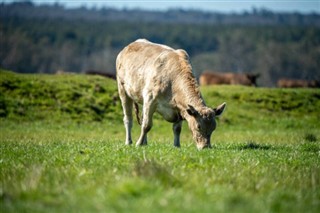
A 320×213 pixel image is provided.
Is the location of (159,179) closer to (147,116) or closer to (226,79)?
(147,116)

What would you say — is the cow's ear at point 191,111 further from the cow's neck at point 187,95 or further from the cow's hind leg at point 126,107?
the cow's hind leg at point 126,107

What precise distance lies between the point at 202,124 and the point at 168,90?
1.92 m

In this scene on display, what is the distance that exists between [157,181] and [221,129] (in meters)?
25.8

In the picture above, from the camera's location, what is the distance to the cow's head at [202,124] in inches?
603

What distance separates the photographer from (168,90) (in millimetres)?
16703

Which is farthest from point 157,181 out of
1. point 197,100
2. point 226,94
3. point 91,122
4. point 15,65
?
point 15,65

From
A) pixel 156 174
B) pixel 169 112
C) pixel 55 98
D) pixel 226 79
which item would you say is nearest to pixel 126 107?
pixel 169 112

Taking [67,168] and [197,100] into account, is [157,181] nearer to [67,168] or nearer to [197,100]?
[67,168]

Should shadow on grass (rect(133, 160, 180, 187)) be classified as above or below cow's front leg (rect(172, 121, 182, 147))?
above

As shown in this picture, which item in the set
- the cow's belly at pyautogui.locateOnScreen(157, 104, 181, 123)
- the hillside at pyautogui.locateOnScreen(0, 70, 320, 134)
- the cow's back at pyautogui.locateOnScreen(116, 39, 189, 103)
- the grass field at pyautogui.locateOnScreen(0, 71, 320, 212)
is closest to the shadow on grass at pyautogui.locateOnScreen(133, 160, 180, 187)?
the grass field at pyautogui.locateOnScreen(0, 71, 320, 212)

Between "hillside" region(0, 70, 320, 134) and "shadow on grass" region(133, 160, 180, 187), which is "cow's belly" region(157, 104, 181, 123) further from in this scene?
"hillside" region(0, 70, 320, 134)

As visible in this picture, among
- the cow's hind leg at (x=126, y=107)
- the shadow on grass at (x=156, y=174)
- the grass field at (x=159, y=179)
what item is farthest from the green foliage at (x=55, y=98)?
the shadow on grass at (x=156, y=174)

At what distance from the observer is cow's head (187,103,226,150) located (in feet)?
50.3

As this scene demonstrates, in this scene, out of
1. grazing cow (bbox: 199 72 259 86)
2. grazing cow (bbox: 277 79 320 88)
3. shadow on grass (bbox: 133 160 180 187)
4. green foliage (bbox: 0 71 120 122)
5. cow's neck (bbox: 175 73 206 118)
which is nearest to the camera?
shadow on grass (bbox: 133 160 180 187)
